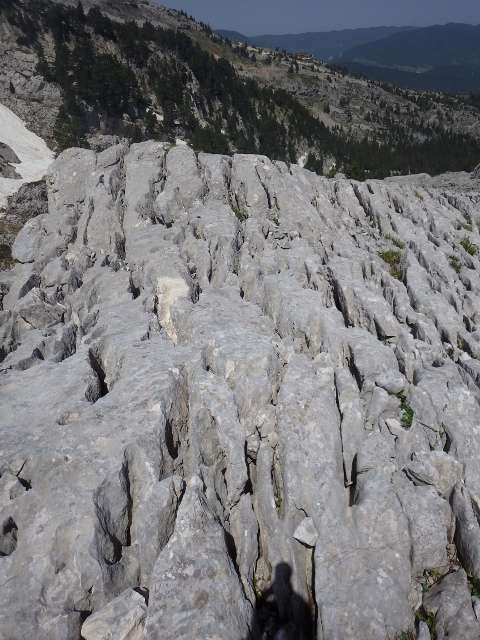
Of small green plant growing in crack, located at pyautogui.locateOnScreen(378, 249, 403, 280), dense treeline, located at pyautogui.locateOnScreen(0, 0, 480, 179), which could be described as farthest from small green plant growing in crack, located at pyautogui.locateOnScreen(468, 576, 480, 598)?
dense treeline, located at pyautogui.locateOnScreen(0, 0, 480, 179)

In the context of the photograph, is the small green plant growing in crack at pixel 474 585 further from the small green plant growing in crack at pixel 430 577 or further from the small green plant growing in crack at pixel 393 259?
the small green plant growing in crack at pixel 393 259

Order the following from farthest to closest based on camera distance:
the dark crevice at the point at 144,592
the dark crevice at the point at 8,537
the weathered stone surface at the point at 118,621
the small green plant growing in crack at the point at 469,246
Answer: the small green plant growing in crack at the point at 469,246, the dark crevice at the point at 8,537, the dark crevice at the point at 144,592, the weathered stone surface at the point at 118,621

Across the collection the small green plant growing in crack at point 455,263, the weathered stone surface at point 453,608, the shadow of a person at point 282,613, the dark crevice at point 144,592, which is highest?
the small green plant growing in crack at point 455,263

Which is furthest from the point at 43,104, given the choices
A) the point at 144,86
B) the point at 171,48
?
the point at 171,48

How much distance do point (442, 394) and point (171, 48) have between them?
526ft

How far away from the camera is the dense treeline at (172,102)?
9512cm

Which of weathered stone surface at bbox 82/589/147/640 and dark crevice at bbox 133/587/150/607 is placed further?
dark crevice at bbox 133/587/150/607

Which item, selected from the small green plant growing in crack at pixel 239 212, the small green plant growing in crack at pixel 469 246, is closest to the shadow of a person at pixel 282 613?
the small green plant growing in crack at pixel 239 212

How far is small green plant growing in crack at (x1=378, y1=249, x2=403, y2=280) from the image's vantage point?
32312 millimetres

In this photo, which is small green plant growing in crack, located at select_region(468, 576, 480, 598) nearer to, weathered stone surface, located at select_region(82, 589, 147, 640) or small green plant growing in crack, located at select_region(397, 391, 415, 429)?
small green plant growing in crack, located at select_region(397, 391, 415, 429)

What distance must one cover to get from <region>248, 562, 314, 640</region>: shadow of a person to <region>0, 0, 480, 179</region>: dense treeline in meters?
77.3

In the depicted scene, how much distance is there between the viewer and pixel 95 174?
36.6 meters

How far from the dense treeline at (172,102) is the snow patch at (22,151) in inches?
189

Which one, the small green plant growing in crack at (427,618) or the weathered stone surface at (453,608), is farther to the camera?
the small green plant growing in crack at (427,618)
